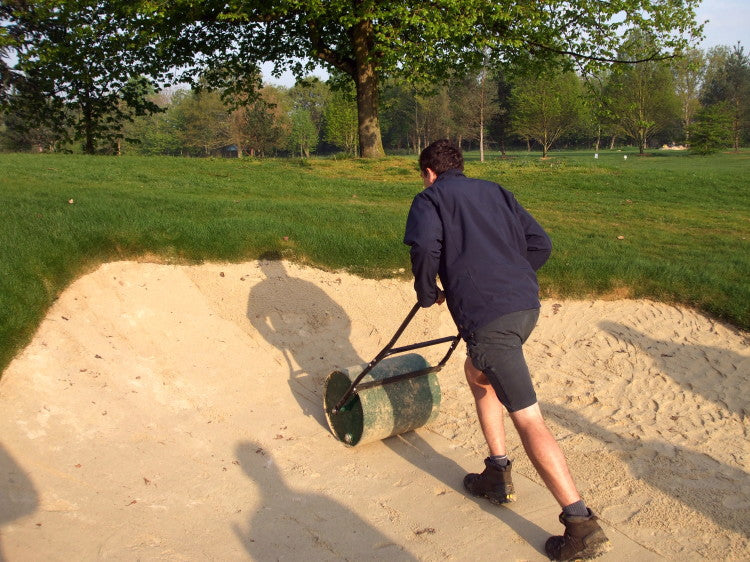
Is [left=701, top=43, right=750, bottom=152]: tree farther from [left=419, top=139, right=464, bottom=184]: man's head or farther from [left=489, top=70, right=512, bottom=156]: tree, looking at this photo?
[left=419, top=139, right=464, bottom=184]: man's head

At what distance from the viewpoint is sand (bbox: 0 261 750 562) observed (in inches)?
173

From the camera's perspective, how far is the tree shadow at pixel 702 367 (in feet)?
20.1

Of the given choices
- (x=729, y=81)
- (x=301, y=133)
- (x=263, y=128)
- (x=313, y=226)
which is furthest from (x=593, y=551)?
(x=729, y=81)

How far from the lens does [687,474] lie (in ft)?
16.6

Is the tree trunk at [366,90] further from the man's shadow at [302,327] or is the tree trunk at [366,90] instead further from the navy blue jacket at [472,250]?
the navy blue jacket at [472,250]

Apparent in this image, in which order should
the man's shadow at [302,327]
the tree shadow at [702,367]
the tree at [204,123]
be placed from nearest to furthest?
the tree shadow at [702,367] → the man's shadow at [302,327] → the tree at [204,123]

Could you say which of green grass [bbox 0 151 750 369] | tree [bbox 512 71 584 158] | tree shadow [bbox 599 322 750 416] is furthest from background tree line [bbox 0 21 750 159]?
tree shadow [bbox 599 322 750 416]

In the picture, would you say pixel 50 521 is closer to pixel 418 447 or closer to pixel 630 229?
pixel 418 447

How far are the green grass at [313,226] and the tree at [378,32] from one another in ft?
13.3

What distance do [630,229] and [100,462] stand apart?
918cm

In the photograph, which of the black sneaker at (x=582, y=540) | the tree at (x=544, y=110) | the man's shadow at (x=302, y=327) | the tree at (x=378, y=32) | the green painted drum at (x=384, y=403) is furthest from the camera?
the tree at (x=544, y=110)

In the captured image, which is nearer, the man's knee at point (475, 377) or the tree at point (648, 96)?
the man's knee at point (475, 377)

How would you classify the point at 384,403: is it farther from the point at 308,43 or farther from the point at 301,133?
the point at 301,133

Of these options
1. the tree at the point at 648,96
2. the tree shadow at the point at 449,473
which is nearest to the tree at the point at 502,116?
the tree at the point at 648,96
